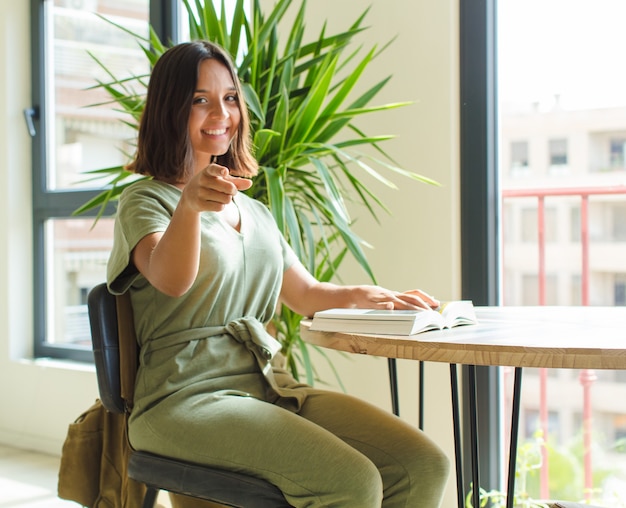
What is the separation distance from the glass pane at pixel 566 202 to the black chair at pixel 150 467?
139 centimetres

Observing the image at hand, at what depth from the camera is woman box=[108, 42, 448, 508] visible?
1264mm

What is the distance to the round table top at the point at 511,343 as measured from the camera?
3.49 ft

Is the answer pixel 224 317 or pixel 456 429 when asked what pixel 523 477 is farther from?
pixel 224 317

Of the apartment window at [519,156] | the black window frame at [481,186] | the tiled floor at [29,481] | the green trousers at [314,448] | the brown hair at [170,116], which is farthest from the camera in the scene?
the tiled floor at [29,481]

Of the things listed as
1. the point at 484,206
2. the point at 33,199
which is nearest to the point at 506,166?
the point at 484,206

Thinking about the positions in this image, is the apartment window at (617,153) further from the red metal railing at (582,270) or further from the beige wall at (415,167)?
the beige wall at (415,167)

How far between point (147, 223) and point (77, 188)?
252 centimetres

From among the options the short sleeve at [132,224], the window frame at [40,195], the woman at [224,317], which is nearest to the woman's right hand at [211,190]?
the woman at [224,317]

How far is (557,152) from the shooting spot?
2510mm

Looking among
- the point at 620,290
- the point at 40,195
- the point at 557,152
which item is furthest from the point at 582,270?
the point at 40,195

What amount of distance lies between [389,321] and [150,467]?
1.60 feet

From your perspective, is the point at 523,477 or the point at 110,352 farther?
the point at 523,477

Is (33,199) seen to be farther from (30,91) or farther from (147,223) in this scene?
(147,223)

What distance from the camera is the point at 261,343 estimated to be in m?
1.49
